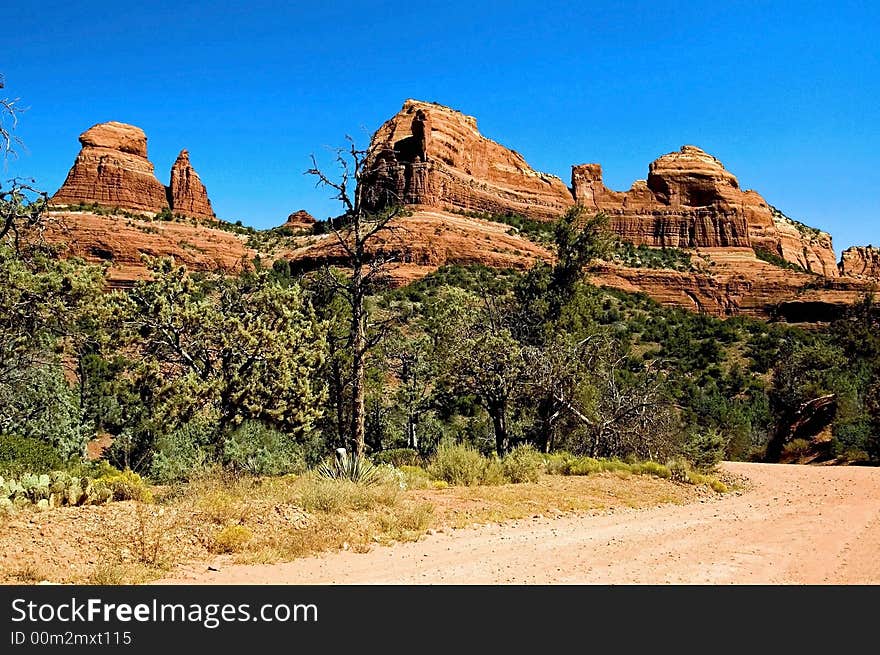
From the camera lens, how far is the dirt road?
19.6 feet

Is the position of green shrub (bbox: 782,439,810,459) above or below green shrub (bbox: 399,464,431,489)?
below

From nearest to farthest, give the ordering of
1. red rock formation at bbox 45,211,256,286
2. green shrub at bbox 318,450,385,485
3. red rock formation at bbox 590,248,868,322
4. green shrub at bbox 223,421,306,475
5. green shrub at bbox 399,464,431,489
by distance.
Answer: green shrub at bbox 318,450,385,485, green shrub at bbox 399,464,431,489, green shrub at bbox 223,421,306,475, red rock formation at bbox 45,211,256,286, red rock formation at bbox 590,248,868,322

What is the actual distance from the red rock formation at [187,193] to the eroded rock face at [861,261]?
354ft

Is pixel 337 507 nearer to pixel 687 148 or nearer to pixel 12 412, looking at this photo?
pixel 12 412

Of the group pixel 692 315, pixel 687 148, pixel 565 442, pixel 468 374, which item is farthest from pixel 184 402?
pixel 687 148

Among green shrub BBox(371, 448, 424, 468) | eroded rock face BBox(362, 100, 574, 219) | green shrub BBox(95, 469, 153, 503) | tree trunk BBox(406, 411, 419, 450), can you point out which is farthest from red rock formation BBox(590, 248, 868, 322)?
green shrub BBox(95, 469, 153, 503)

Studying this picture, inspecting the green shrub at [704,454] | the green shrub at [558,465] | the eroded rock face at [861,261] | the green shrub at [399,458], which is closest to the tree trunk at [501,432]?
the green shrub at [399,458]

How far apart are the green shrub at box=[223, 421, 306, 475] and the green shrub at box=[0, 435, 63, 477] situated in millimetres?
3866

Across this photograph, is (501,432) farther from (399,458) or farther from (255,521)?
(255,521)

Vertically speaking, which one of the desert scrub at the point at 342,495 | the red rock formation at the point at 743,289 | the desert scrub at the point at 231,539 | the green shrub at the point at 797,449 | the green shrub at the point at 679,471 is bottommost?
the green shrub at the point at 797,449

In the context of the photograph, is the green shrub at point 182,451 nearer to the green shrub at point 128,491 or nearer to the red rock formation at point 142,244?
the green shrub at point 128,491

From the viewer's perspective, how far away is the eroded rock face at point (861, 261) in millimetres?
112125

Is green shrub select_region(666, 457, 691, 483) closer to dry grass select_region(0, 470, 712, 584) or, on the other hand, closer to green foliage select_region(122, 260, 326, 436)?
dry grass select_region(0, 470, 712, 584)

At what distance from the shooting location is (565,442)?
1956 centimetres
